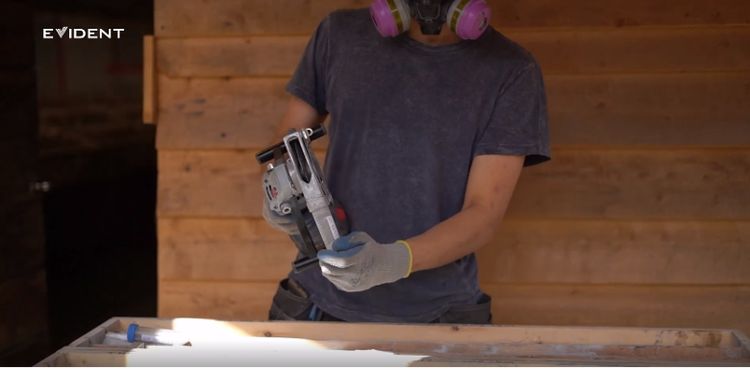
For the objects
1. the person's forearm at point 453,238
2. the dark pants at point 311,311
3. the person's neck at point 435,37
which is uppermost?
the person's neck at point 435,37

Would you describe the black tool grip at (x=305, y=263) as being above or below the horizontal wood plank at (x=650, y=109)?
below

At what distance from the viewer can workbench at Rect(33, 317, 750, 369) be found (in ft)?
4.57

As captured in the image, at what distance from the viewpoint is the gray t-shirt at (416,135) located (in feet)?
6.00

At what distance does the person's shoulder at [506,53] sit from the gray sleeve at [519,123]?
0.05 feet

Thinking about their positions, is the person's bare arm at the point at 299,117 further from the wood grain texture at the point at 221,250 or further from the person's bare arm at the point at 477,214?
the wood grain texture at the point at 221,250

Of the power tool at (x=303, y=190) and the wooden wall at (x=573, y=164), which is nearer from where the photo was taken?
the power tool at (x=303, y=190)

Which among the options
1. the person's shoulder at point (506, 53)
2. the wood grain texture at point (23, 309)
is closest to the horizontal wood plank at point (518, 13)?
the person's shoulder at point (506, 53)

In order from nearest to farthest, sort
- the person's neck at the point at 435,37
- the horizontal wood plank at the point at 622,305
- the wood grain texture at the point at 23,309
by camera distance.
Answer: the person's neck at the point at 435,37, the horizontal wood plank at the point at 622,305, the wood grain texture at the point at 23,309

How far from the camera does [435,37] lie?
190cm

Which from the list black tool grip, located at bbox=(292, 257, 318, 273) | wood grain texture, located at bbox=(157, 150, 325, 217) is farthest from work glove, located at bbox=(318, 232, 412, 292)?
wood grain texture, located at bbox=(157, 150, 325, 217)

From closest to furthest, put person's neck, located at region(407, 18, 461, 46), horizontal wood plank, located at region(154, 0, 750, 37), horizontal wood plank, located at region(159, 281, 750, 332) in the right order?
person's neck, located at region(407, 18, 461, 46) → horizontal wood plank, located at region(154, 0, 750, 37) → horizontal wood plank, located at region(159, 281, 750, 332)

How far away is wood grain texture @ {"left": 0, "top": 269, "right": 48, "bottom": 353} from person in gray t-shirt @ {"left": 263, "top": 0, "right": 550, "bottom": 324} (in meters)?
2.34

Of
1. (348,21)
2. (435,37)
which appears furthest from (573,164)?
(348,21)

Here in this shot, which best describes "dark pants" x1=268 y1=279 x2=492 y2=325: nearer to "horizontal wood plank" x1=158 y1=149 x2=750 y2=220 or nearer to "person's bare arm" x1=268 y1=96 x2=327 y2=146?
"person's bare arm" x1=268 y1=96 x2=327 y2=146
